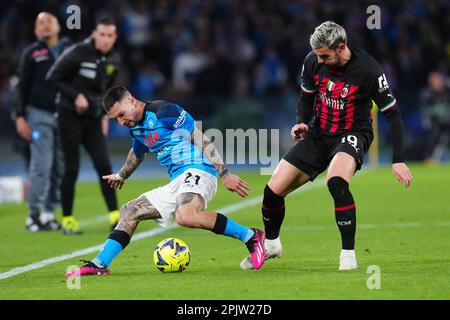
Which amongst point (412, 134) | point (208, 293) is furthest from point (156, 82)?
point (208, 293)

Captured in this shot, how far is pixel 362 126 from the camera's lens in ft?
28.3

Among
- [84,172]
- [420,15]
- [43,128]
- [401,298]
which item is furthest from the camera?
[420,15]

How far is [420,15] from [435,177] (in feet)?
24.4

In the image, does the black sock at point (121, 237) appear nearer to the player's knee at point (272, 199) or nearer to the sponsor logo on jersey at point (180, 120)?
the sponsor logo on jersey at point (180, 120)

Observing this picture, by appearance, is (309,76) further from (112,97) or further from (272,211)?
(112,97)

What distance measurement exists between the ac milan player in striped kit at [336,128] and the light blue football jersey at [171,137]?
75cm

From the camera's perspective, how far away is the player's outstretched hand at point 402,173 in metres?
8.05

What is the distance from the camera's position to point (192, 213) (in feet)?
27.1

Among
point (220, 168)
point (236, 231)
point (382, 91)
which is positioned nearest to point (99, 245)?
point (236, 231)

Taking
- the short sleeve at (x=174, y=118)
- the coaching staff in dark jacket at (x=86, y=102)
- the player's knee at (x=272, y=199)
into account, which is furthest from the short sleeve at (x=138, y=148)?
the coaching staff in dark jacket at (x=86, y=102)

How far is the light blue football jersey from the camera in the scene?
8.42 m

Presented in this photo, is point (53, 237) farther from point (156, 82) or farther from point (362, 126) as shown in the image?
point (156, 82)

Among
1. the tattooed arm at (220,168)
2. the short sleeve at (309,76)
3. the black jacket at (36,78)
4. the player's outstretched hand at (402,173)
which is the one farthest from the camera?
the black jacket at (36,78)

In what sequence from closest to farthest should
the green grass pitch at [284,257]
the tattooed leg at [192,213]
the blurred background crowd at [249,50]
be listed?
the green grass pitch at [284,257] < the tattooed leg at [192,213] < the blurred background crowd at [249,50]
